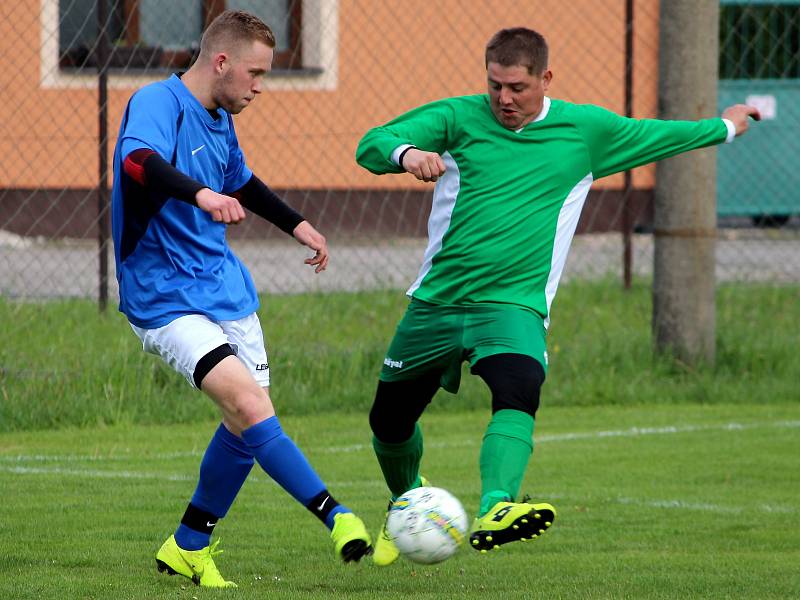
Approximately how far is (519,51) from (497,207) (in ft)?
1.87

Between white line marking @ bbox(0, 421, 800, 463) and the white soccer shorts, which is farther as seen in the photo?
white line marking @ bbox(0, 421, 800, 463)

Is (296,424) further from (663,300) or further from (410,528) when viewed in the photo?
(410,528)

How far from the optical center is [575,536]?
20.4ft

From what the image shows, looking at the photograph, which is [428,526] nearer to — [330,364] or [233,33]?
[233,33]

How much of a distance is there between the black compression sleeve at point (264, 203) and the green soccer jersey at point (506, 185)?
47cm

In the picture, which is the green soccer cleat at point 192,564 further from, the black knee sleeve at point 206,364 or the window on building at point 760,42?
the window on building at point 760,42

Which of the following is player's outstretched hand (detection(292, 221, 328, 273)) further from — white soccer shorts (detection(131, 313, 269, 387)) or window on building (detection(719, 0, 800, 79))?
window on building (detection(719, 0, 800, 79))

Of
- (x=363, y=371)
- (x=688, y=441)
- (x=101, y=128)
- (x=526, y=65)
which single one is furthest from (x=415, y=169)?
(x=101, y=128)

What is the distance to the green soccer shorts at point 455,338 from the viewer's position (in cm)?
540

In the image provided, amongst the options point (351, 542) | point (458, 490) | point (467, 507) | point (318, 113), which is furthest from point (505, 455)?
point (318, 113)

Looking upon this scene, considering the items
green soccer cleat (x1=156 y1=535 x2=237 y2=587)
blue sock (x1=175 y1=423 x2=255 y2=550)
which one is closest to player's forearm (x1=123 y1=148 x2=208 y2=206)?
blue sock (x1=175 y1=423 x2=255 y2=550)

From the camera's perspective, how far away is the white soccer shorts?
5.13 meters

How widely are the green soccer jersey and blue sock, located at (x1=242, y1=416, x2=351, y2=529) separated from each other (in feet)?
2.91

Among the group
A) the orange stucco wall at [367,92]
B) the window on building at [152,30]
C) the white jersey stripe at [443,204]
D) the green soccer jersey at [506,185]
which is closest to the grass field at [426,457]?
the green soccer jersey at [506,185]
